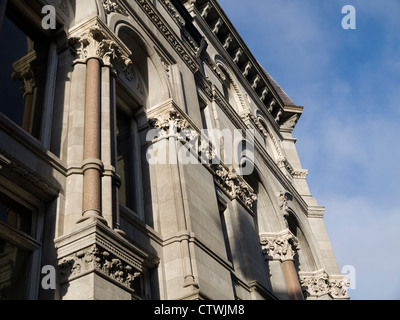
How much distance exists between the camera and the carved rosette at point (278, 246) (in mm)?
23125

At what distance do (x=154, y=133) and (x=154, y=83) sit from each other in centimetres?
→ 224

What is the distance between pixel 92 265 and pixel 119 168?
19.6 feet

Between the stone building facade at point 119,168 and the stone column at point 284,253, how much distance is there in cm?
6

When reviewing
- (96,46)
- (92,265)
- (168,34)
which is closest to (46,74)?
(96,46)

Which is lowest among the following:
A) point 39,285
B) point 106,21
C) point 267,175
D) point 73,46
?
point 39,285

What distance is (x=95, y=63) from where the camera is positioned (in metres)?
12.7

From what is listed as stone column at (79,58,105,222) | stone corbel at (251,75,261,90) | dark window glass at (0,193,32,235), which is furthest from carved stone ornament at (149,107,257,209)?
stone corbel at (251,75,261,90)

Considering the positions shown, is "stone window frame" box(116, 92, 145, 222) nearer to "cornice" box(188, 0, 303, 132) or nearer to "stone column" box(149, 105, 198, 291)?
"stone column" box(149, 105, 198, 291)

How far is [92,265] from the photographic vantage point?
8781 millimetres

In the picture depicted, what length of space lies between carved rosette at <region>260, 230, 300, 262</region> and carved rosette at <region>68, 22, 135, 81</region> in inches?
497

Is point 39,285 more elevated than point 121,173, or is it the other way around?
point 121,173

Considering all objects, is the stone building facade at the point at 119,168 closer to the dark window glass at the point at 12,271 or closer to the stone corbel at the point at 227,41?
the dark window glass at the point at 12,271

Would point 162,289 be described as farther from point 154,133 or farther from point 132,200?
point 154,133
